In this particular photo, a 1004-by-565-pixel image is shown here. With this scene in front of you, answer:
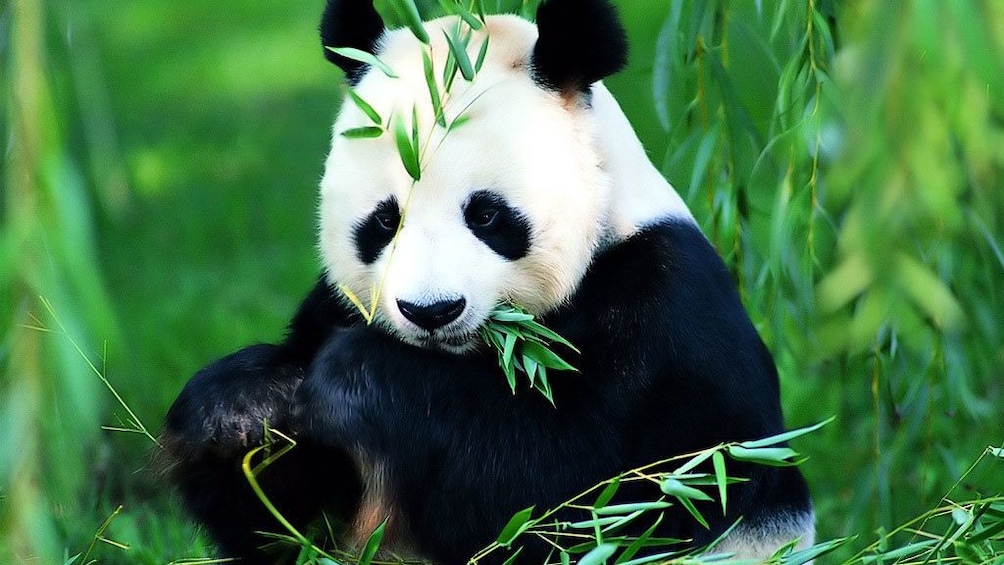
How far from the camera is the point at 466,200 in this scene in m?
2.39

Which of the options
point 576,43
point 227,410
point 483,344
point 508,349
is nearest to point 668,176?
point 576,43

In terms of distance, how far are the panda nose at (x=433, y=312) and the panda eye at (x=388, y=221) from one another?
212 millimetres

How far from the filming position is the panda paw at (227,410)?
2477 mm

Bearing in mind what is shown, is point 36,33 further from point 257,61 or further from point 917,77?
point 257,61

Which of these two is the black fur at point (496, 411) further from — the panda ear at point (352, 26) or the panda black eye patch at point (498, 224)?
the panda ear at point (352, 26)

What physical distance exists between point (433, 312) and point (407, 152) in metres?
0.27

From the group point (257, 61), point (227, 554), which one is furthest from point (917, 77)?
point (257, 61)

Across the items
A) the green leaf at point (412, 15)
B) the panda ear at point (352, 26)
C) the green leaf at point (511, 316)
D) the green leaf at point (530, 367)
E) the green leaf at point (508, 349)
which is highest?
the green leaf at point (412, 15)

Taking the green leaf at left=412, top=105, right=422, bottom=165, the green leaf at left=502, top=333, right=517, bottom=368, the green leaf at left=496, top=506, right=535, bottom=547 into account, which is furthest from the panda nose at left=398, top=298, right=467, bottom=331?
the green leaf at left=496, top=506, right=535, bottom=547

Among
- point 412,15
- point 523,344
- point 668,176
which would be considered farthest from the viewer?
point 668,176

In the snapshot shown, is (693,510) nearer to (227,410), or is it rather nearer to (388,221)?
(388,221)

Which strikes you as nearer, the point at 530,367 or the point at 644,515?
the point at 530,367

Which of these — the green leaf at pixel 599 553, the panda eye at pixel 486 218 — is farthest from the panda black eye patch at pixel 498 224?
the green leaf at pixel 599 553

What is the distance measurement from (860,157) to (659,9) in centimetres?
602
